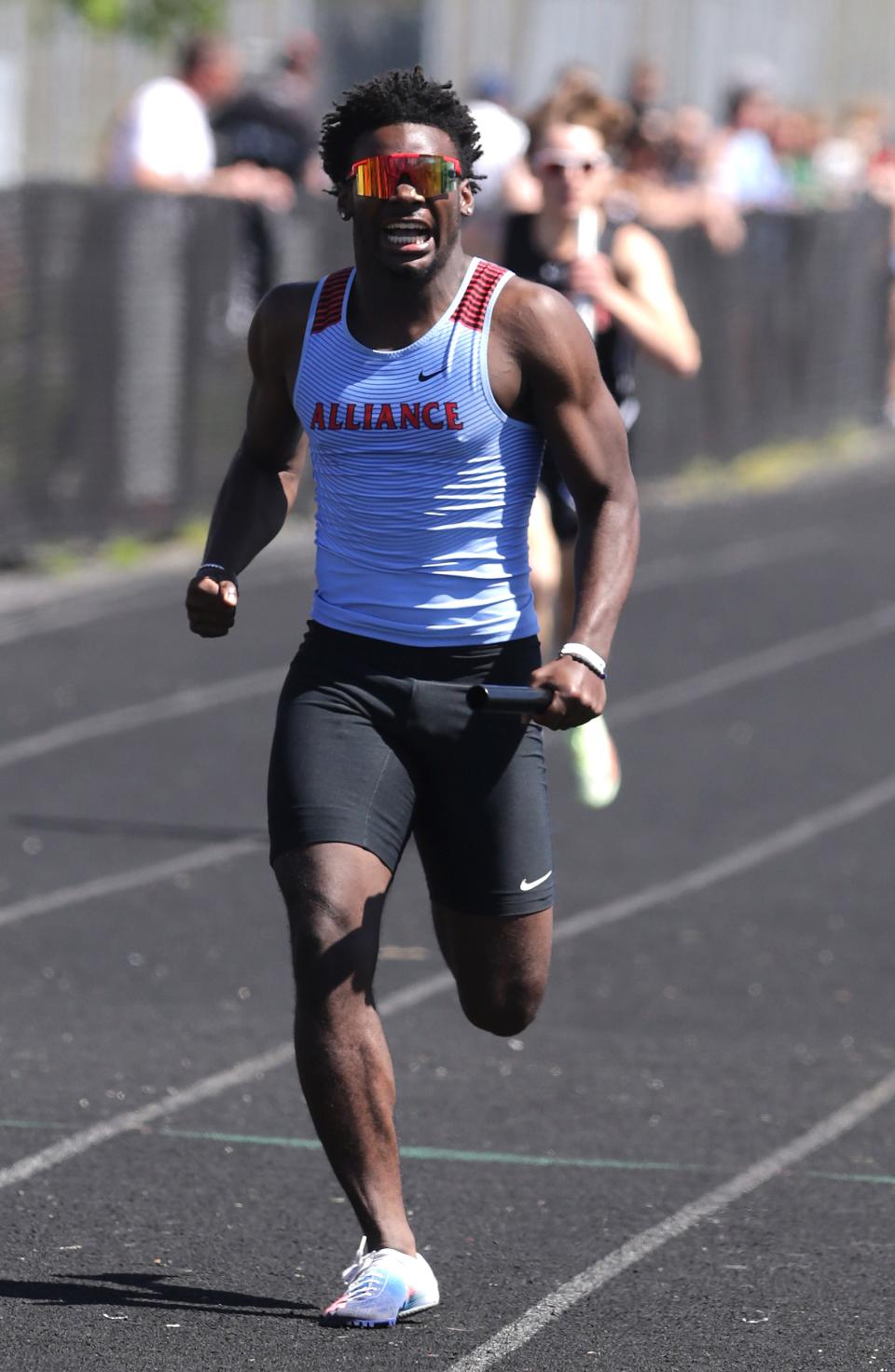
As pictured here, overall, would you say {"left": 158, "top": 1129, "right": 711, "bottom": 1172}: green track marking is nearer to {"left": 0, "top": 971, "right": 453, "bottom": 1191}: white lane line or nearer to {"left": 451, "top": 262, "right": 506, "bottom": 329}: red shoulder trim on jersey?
{"left": 0, "top": 971, "right": 453, "bottom": 1191}: white lane line

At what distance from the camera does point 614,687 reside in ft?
38.5

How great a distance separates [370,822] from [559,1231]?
1066 millimetres

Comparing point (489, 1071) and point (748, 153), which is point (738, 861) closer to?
point (489, 1071)

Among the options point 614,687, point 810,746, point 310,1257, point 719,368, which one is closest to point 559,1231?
point 310,1257

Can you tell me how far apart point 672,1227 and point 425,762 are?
3.77 feet

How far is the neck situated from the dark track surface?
165cm

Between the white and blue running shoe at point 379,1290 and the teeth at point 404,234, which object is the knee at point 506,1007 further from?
the teeth at point 404,234

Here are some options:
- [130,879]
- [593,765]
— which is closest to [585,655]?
[593,765]

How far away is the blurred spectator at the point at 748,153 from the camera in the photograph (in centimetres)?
2081

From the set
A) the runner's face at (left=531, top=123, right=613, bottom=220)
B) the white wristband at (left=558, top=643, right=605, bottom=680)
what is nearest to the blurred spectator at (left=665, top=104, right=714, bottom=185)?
the runner's face at (left=531, top=123, right=613, bottom=220)

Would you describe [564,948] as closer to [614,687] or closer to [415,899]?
[415,899]

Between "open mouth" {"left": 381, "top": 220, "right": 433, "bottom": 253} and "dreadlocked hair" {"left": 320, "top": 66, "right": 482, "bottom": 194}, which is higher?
"dreadlocked hair" {"left": 320, "top": 66, "right": 482, "bottom": 194}

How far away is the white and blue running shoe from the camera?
4.54 meters

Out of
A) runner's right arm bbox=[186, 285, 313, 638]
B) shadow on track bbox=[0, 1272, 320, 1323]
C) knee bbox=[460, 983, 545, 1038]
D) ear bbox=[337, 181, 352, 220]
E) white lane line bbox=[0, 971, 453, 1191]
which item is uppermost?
ear bbox=[337, 181, 352, 220]
